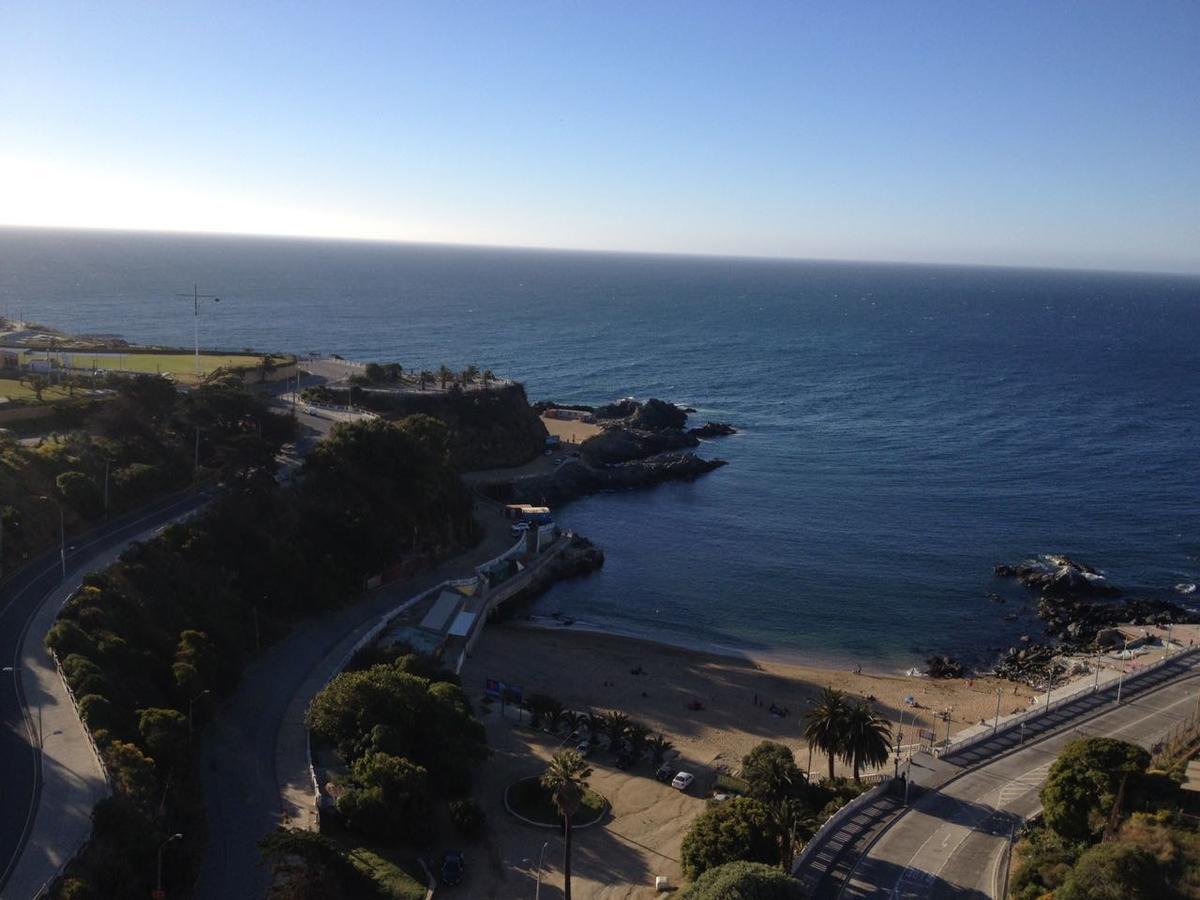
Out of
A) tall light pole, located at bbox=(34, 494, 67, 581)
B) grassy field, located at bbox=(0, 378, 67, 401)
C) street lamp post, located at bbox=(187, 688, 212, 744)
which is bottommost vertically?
street lamp post, located at bbox=(187, 688, 212, 744)

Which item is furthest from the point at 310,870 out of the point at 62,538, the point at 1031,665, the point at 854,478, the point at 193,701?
the point at 854,478

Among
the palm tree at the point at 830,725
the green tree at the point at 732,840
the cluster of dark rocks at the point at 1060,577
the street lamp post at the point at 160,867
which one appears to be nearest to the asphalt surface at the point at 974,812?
the green tree at the point at 732,840

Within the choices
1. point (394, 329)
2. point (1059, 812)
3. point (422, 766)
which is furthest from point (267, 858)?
point (394, 329)

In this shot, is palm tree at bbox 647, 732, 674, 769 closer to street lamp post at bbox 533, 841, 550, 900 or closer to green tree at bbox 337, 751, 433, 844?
street lamp post at bbox 533, 841, 550, 900

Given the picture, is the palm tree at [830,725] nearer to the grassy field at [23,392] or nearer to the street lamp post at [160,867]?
the street lamp post at [160,867]

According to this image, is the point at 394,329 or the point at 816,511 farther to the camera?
the point at 394,329

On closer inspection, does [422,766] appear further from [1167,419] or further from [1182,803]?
[1167,419]

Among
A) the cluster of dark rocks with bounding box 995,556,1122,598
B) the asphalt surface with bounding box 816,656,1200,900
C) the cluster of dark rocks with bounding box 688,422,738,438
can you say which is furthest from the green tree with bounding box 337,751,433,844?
the cluster of dark rocks with bounding box 688,422,738,438
